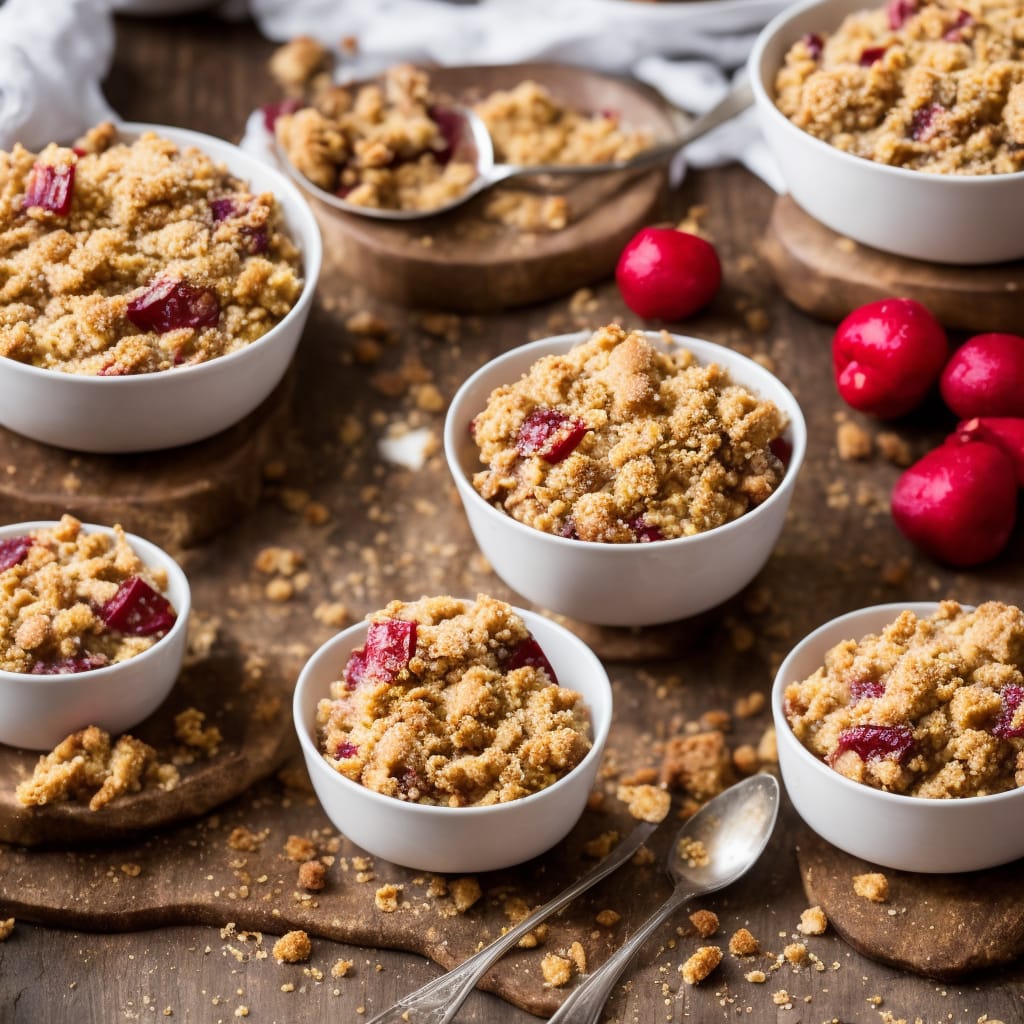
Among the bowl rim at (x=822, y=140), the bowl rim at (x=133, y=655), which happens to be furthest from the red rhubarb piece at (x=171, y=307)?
the bowl rim at (x=822, y=140)

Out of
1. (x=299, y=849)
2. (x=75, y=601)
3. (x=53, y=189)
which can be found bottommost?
(x=299, y=849)

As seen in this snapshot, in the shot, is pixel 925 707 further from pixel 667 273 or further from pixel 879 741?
pixel 667 273

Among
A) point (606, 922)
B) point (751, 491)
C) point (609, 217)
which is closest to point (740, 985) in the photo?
point (606, 922)

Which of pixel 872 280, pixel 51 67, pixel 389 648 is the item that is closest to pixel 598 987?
pixel 389 648

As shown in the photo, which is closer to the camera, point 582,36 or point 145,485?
point 145,485

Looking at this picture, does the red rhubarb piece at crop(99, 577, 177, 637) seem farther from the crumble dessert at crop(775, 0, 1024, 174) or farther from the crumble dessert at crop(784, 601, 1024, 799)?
the crumble dessert at crop(775, 0, 1024, 174)

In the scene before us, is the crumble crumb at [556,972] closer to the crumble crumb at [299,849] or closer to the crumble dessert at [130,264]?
the crumble crumb at [299,849]

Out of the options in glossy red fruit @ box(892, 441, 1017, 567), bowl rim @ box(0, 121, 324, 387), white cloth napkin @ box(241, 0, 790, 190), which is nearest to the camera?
bowl rim @ box(0, 121, 324, 387)

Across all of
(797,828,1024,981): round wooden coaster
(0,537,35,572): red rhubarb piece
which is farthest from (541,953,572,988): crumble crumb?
(0,537,35,572): red rhubarb piece
